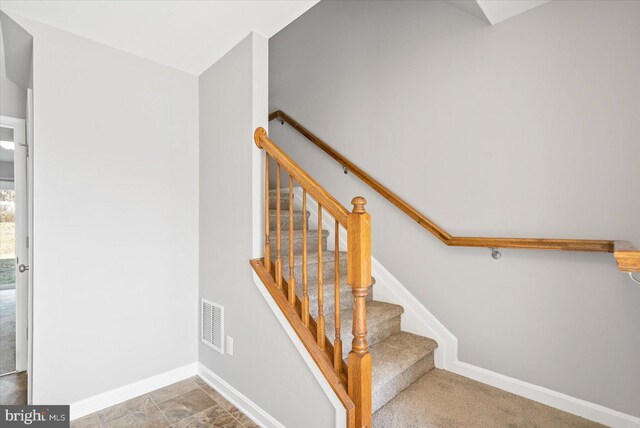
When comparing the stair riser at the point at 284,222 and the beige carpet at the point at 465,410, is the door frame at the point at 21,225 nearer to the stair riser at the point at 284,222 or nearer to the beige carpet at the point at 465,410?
the stair riser at the point at 284,222

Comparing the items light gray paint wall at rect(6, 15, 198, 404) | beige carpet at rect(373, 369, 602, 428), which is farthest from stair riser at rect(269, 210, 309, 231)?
beige carpet at rect(373, 369, 602, 428)

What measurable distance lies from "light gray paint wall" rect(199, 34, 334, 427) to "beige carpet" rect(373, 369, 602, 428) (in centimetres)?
42

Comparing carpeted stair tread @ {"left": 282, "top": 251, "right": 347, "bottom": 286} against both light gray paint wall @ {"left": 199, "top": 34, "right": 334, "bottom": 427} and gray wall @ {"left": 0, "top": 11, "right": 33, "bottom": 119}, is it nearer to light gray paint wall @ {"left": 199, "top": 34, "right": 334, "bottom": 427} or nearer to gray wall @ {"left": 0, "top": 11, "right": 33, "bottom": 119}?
light gray paint wall @ {"left": 199, "top": 34, "right": 334, "bottom": 427}

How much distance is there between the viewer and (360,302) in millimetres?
1425

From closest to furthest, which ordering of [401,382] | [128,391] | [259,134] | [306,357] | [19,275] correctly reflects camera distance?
[306,357], [401,382], [259,134], [128,391], [19,275]

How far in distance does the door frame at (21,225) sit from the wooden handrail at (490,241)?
7.53 feet

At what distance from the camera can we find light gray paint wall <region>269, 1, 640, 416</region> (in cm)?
157

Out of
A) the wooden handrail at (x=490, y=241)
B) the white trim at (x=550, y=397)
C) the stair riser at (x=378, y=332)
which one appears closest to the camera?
the wooden handrail at (x=490, y=241)

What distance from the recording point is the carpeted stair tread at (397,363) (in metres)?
1.71

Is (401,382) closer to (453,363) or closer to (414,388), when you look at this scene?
(414,388)

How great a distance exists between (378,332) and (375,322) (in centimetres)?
9

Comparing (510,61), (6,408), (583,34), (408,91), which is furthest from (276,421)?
(583,34)

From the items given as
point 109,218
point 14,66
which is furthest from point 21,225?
point 14,66

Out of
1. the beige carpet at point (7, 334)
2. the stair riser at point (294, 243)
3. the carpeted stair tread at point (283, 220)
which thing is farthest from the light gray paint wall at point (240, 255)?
the beige carpet at point (7, 334)
